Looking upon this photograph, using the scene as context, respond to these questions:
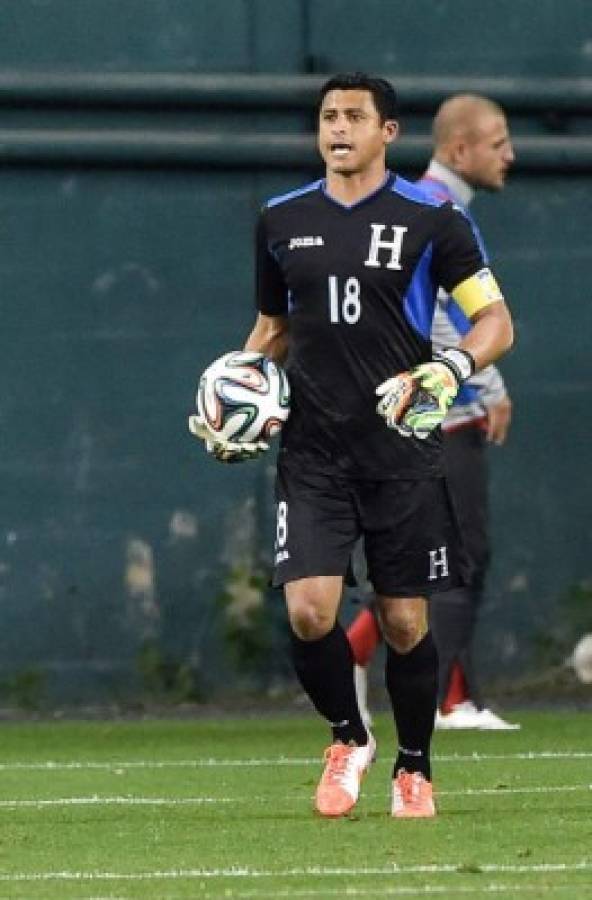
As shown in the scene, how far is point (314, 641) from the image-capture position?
Result: 870 cm

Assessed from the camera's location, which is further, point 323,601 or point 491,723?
point 491,723

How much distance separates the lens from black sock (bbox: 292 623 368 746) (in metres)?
8.71

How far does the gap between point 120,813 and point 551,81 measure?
556 cm

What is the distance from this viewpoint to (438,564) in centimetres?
873

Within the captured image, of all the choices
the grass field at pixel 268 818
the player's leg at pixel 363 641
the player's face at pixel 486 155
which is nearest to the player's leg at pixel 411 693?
the grass field at pixel 268 818

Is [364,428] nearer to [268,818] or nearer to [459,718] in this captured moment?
[268,818]

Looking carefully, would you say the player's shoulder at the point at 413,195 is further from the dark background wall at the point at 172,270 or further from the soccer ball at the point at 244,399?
the dark background wall at the point at 172,270

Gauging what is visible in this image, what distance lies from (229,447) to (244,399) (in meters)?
0.16

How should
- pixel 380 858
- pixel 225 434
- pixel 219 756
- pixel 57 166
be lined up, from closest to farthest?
pixel 380 858 < pixel 225 434 < pixel 219 756 < pixel 57 166

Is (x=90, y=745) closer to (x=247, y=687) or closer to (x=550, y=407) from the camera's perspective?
(x=247, y=687)

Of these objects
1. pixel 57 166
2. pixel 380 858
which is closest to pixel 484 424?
pixel 57 166

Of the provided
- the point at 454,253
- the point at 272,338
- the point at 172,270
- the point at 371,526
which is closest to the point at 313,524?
the point at 371,526

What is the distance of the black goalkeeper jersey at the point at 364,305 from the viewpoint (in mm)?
8664

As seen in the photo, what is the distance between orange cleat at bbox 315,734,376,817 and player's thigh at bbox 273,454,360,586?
54 cm
